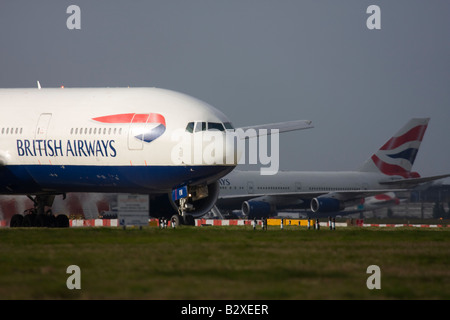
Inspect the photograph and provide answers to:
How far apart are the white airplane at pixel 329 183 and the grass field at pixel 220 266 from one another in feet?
132

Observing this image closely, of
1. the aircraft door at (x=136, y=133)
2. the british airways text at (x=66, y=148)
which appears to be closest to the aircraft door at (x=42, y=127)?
the british airways text at (x=66, y=148)

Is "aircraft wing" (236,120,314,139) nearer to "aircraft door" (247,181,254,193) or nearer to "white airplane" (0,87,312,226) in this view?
"white airplane" (0,87,312,226)

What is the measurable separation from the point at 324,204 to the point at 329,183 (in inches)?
344

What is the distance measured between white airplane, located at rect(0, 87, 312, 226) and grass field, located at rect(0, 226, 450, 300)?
7.35 metres

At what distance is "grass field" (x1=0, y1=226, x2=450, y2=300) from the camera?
15602mm

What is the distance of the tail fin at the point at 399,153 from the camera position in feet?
276

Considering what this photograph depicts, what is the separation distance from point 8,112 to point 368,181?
158 ft

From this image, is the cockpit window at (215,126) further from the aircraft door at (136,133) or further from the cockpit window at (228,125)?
the aircraft door at (136,133)

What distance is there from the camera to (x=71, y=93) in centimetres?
4025

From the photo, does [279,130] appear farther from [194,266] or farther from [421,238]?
[194,266]

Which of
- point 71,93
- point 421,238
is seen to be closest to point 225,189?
point 71,93

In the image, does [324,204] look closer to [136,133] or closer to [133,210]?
[136,133]

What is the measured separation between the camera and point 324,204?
71438 millimetres

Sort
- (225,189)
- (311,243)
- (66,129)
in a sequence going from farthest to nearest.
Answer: (225,189) < (66,129) < (311,243)
